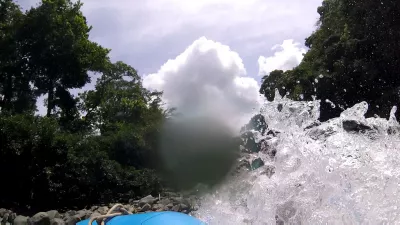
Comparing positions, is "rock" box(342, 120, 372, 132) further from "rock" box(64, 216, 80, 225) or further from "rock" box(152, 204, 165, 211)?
"rock" box(64, 216, 80, 225)

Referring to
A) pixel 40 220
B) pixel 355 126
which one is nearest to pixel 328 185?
pixel 355 126

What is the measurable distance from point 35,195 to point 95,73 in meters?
10.7

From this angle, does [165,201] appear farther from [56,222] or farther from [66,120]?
[66,120]

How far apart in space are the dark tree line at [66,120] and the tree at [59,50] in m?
0.04

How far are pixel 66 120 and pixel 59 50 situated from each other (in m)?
3.14

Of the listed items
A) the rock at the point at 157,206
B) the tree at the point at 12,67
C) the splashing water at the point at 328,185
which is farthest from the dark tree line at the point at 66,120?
the splashing water at the point at 328,185

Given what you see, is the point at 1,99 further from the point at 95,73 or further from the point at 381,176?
the point at 381,176

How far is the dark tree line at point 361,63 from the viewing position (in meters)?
13.7

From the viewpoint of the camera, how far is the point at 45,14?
20562 millimetres

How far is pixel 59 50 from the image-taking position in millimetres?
21594

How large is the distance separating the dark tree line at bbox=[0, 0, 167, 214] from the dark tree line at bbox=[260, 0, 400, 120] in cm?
538

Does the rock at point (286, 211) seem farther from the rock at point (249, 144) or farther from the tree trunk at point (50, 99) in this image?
the tree trunk at point (50, 99)

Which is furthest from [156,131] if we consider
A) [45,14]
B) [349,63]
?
[45,14]

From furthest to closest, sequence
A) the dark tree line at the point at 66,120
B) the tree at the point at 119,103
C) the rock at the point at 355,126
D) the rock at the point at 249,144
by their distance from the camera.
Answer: the tree at the point at 119,103
the dark tree line at the point at 66,120
the rock at the point at 249,144
the rock at the point at 355,126
